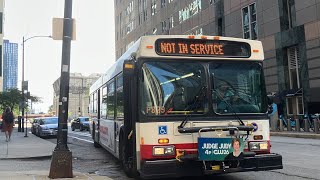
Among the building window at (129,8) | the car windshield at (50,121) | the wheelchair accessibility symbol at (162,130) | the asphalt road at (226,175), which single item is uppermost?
the building window at (129,8)

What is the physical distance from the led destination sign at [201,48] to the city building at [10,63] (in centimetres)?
8031

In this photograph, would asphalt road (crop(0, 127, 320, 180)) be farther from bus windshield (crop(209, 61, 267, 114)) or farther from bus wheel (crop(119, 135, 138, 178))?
bus windshield (crop(209, 61, 267, 114))

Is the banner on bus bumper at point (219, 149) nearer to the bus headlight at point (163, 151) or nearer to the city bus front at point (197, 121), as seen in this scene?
the city bus front at point (197, 121)

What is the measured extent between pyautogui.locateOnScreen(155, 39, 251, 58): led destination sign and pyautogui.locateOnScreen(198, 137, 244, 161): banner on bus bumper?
169 centimetres

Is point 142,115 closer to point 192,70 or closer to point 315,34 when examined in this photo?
point 192,70

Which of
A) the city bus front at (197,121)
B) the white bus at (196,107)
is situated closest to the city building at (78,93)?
the white bus at (196,107)

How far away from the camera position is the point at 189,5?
155 ft

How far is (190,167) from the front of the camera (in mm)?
7129

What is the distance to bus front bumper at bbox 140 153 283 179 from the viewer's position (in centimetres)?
691

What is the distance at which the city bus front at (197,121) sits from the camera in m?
7.08

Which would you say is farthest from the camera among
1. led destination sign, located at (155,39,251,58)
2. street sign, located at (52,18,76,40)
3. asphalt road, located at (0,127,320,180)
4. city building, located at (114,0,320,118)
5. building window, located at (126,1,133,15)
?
building window, located at (126,1,133,15)

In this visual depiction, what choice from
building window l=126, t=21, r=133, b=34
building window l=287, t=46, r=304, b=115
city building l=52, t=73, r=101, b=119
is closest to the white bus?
building window l=287, t=46, r=304, b=115

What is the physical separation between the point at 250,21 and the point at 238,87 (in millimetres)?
29895

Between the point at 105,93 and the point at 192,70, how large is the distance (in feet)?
18.3
